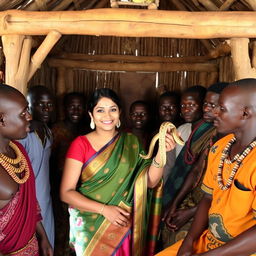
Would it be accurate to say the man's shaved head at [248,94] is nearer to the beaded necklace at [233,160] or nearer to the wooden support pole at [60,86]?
the beaded necklace at [233,160]

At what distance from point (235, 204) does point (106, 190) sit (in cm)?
120

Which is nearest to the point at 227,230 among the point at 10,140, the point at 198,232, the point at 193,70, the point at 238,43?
the point at 198,232

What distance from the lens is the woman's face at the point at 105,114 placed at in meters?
2.68

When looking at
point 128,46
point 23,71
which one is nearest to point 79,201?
point 23,71

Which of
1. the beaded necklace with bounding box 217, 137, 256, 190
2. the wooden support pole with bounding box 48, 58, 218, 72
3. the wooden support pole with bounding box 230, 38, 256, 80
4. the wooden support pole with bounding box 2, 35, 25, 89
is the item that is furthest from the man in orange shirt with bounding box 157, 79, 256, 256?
the wooden support pole with bounding box 48, 58, 218, 72

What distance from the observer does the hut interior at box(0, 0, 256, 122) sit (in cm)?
315

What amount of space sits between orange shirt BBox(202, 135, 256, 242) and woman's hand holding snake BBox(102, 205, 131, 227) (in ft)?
2.88

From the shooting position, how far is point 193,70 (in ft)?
18.5

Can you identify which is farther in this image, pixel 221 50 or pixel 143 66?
pixel 143 66

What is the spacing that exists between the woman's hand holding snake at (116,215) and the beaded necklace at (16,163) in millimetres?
876

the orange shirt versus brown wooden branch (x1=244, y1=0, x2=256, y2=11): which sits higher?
brown wooden branch (x1=244, y1=0, x2=256, y2=11)

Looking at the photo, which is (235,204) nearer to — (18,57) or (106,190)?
(106,190)

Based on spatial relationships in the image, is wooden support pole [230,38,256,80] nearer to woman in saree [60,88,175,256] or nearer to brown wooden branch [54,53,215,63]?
woman in saree [60,88,175,256]

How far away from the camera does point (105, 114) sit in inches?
105
